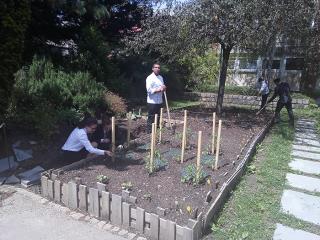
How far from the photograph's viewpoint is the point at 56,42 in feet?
36.8

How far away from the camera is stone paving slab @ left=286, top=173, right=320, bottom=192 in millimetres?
5429

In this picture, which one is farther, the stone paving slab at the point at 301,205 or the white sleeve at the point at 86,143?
the white sleeve at the point at 86,143

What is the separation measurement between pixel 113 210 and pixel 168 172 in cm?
152

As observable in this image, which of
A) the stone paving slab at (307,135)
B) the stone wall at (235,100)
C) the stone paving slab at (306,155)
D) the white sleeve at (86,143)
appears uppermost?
the white sleeve at (86,143)

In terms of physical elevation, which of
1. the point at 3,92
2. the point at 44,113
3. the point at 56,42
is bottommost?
the point at 44,113

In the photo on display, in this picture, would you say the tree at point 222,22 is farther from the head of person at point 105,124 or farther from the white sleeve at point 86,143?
the white sleeve at point 86,143

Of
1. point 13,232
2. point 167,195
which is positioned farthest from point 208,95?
point 13,232

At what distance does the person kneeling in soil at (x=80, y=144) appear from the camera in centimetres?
535

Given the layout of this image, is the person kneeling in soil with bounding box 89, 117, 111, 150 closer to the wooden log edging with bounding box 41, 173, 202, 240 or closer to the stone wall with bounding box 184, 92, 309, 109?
the wooden log edging with bounding box 41, 173, 202, 240

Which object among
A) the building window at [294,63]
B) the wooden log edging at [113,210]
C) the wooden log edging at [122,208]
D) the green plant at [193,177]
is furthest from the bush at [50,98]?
the building window at [294,63]

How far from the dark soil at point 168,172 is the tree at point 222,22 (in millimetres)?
2343

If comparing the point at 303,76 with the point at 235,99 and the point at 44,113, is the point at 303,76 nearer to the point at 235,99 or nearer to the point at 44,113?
the point at 235,99

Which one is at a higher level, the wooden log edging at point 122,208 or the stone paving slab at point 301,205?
the wooden log edging at point 122,208

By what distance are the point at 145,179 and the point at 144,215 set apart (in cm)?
128
